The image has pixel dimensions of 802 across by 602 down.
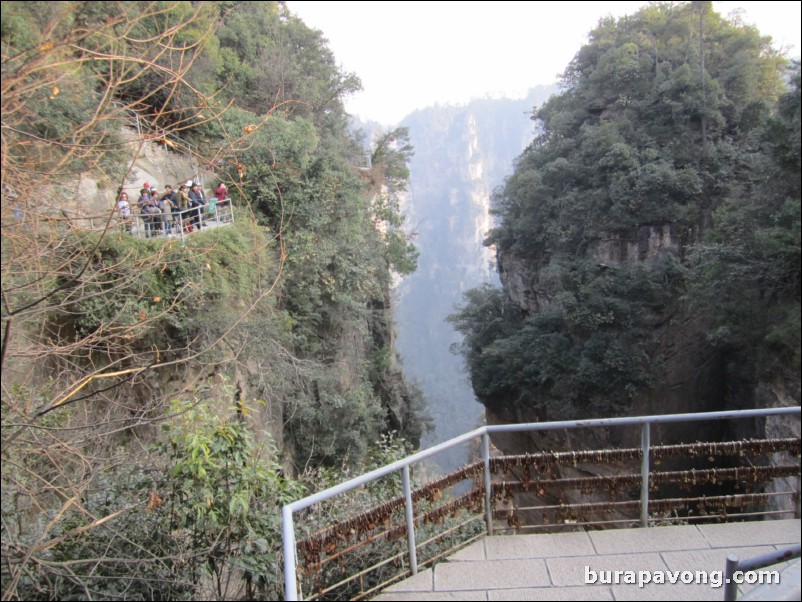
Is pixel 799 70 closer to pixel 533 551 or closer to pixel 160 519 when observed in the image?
pixel 533 551

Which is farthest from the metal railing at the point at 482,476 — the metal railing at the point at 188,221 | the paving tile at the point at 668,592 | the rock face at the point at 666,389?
the rock face at the point at 666,389

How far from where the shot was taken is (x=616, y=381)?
1416 centimetres

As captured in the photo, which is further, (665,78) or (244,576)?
(665,78)

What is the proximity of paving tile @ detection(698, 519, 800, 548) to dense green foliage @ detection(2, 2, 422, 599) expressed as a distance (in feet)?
9.59

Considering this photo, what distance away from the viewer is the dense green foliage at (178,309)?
3275mm

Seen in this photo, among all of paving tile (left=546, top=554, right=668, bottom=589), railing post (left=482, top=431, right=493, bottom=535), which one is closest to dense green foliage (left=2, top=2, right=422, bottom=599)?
railing post (left=482, top=431, right=493, bottom=535)

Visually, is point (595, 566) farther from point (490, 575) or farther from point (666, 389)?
point (666, 389)

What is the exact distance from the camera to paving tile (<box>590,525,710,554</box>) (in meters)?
3.30

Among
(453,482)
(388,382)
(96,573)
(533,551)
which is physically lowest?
(388,382)

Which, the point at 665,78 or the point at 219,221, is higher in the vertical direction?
the point at 665,78

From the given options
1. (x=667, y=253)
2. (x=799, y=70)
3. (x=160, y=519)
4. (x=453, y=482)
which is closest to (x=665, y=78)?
(x=667, y=253)

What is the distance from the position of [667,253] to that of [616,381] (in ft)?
12.9

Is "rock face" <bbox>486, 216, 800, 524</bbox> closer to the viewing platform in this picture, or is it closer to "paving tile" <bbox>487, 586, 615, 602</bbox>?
the viewing platform

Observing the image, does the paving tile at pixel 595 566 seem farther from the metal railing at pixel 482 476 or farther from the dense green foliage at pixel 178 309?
the dense green foliage at pixel 178 309
